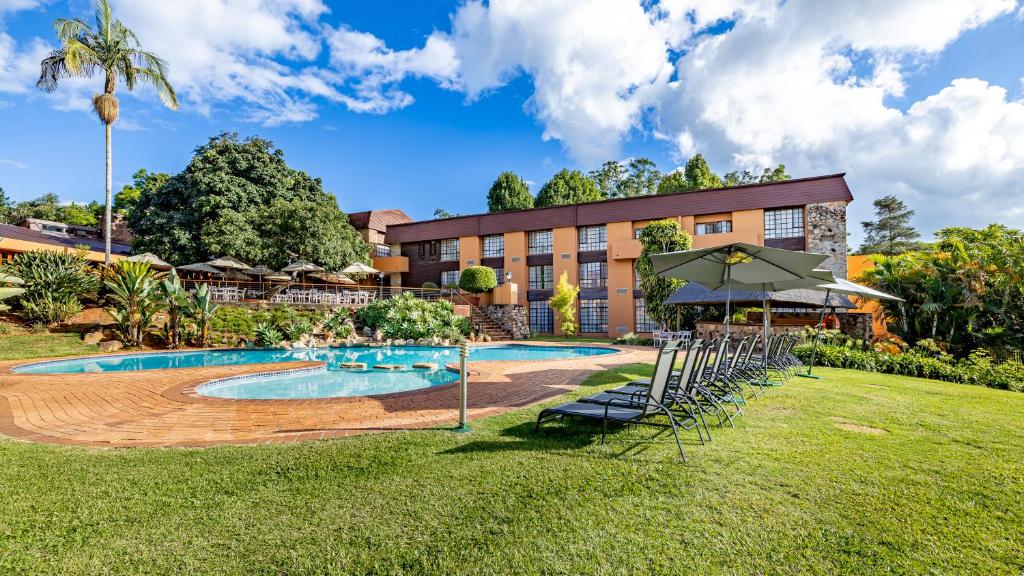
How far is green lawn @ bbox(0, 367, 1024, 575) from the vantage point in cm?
212

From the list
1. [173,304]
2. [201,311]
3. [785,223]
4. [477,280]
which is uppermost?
[785,223]

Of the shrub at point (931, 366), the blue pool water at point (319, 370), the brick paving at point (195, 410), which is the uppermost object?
the brick paving at point (195, 410)

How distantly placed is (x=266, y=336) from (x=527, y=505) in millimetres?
14639

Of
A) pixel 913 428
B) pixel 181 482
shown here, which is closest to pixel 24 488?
pixel 181 482

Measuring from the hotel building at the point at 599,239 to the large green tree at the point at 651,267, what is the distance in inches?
122

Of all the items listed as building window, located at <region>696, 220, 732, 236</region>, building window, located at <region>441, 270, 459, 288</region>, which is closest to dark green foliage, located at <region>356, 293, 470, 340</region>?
building window, located at <region>441, 270, 459, 288</region>

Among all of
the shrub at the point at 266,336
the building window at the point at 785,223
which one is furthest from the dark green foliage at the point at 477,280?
the building window at the point at 785,223

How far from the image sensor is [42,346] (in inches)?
460

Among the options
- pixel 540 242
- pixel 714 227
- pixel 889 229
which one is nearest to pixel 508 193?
pixel 540 242

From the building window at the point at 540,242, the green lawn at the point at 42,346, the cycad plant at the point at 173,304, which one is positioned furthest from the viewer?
the building window at the point at 540,242

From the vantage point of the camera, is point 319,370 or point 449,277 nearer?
point 319,370

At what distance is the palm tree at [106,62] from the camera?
15.2 metres

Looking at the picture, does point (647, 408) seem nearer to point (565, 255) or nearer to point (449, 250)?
point (565, 255)

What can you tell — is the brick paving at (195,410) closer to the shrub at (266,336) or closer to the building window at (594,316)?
the shrub at (266,336)
